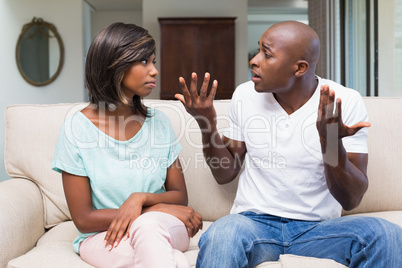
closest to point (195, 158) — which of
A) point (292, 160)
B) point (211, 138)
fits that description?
point (211, 138)

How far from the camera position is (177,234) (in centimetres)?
124

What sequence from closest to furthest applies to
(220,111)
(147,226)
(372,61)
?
(147,226), (220,111), (372,61)

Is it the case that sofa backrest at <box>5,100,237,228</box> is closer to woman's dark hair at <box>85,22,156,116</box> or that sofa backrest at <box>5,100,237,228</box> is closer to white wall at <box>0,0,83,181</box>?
woman's dark hair at <box>85,22,156,116</box>

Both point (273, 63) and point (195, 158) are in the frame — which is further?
point (195, 158)

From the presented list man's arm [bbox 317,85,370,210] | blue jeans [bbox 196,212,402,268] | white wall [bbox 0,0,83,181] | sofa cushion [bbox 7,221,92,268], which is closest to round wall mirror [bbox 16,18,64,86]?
white wall [bbox 0,0,83,181]

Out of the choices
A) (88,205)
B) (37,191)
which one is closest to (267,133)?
(88,205)

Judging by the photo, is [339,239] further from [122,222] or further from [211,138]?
[122,222]

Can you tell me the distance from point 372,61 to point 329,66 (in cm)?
117

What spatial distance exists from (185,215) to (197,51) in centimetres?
557

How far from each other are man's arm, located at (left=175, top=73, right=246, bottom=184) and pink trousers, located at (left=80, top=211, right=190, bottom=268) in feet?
Answer: 0.88

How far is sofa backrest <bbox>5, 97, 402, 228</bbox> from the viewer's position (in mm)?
1739

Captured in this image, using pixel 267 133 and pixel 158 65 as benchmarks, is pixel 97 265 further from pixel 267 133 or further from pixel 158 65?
pixel 158 65

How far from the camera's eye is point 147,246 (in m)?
1.11

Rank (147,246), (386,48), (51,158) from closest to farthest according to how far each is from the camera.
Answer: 1. (147,246)
2. (51,158)
3. (386,48)
